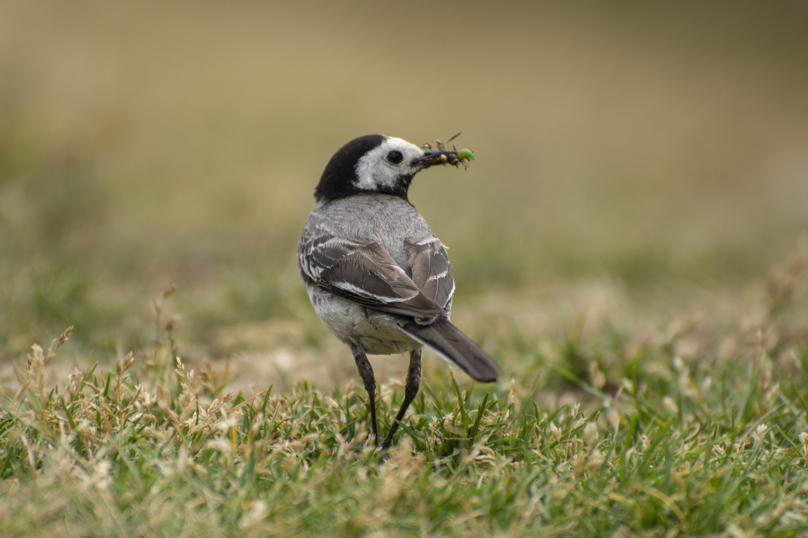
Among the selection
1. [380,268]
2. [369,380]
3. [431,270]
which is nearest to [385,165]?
[431,270]

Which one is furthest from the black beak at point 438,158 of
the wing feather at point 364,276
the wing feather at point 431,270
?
the wing feather at point 364,276

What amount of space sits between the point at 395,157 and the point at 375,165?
0.46ft

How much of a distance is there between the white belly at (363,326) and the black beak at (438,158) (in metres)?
1.16

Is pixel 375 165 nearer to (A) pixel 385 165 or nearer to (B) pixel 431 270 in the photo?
(A) pixel 385 165

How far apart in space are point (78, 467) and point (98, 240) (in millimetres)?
4840

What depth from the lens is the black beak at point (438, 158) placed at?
4.19m

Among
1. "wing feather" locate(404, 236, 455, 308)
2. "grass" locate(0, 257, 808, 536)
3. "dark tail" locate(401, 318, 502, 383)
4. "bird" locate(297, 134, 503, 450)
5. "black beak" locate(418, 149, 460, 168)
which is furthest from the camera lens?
"black beak" locate(418, 149, 460, 168)

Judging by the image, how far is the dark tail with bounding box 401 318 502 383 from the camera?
266 cm

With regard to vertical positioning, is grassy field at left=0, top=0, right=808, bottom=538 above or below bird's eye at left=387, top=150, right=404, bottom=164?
below

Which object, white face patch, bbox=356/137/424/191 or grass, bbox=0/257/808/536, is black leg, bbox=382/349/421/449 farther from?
white face patch, bbox=356/137/424/191

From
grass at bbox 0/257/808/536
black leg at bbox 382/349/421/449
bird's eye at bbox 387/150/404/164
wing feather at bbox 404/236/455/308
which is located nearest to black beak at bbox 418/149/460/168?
bird's eye at bbox 387/150/404/164

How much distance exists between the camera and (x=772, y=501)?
8.71 ft

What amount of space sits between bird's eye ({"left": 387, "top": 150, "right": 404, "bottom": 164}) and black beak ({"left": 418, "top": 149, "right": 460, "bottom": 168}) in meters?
0.13

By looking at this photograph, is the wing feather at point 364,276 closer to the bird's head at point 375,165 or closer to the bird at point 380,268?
the bird at point 380,268
